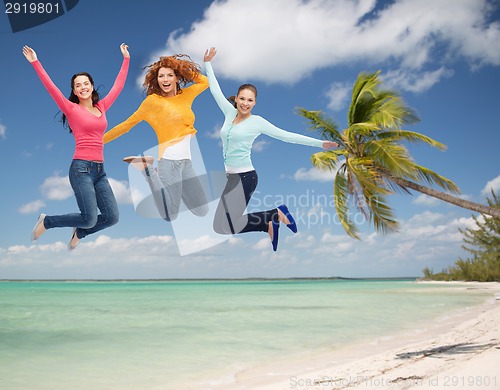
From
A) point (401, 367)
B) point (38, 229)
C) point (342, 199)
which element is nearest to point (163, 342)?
point (401, 367)

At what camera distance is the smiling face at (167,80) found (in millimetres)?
3496

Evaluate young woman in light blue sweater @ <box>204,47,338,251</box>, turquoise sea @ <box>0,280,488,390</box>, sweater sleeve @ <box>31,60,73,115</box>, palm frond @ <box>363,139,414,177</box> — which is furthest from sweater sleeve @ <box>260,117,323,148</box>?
turquoise sea @ <box>0,280,488,390</box>

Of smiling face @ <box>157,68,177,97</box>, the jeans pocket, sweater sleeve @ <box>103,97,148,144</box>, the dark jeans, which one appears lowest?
the dark jeans

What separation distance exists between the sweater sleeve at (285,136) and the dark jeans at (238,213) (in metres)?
0.40

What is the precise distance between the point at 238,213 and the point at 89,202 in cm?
98

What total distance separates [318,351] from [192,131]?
14.9m

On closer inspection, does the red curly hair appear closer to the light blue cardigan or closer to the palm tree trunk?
the light blue cardigan

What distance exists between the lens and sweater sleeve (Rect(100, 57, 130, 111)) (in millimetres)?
3317

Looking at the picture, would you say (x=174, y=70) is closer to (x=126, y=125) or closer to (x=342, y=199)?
(x=126, y=125)

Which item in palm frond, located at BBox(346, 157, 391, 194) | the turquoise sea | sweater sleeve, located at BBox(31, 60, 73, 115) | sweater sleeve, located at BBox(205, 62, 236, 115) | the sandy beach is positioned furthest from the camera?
the turquoise sea

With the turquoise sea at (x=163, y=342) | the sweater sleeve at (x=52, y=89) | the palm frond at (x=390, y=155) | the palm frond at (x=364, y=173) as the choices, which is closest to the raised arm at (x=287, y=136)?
the sweater sleeve at (x=52, y=89)

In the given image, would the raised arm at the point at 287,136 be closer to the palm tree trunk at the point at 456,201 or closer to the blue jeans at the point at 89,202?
the blue jeans at the point at 89,202

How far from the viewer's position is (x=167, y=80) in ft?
11.6

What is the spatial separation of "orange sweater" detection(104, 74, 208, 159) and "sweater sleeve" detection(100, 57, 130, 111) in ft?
0.60
